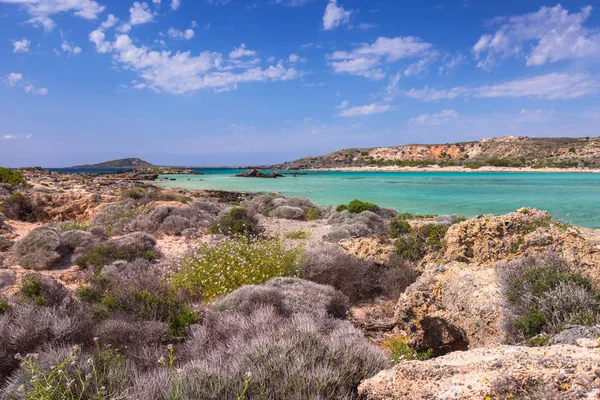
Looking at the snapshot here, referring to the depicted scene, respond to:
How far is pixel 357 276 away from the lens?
6605mm

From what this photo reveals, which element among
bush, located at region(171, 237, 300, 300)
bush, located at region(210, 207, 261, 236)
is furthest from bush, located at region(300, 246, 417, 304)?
bush, located at region(210, 207, 261, 236)

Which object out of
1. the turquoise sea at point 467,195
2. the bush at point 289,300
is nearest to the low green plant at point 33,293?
the bush at point 289,300

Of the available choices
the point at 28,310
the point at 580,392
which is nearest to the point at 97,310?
the point at 28,310

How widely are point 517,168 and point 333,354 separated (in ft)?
321

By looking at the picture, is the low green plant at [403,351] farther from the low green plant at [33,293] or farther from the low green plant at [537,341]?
the low green plant at [33,293]

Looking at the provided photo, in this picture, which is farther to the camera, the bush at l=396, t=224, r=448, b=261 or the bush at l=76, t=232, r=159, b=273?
the bush at l=76, t=232, r=159, b=273

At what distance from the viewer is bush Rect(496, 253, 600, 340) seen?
313 cm

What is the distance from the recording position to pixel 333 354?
2.67m

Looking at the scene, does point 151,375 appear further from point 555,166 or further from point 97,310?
point 555,166

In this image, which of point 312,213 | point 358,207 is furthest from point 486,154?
point 358,207

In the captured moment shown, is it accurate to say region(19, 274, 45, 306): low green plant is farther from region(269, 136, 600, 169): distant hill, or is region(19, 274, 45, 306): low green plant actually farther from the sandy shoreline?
region(269, 136, 600, 169): distant hill

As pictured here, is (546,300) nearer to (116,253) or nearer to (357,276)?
(357,276)

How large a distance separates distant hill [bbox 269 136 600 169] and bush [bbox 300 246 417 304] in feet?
296

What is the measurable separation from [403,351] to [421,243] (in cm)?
413
